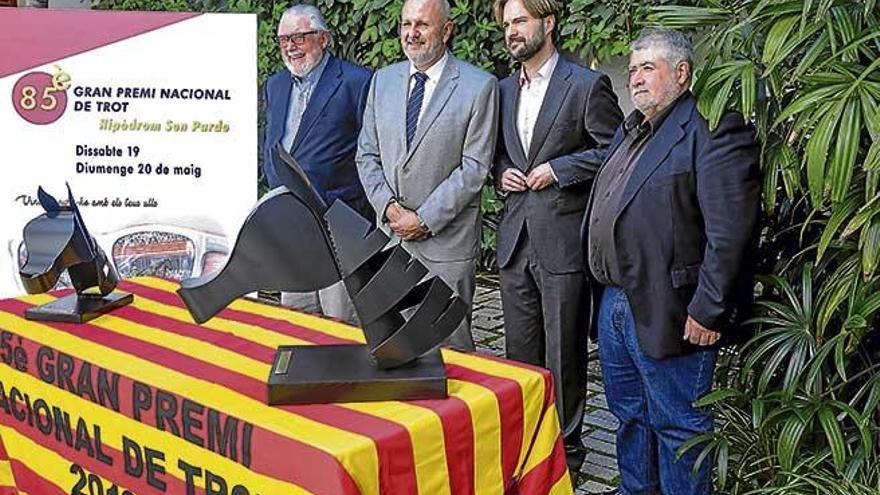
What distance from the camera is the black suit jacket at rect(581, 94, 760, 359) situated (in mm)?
2436

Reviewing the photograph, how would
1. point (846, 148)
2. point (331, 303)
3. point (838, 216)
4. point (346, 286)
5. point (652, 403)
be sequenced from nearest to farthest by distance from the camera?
point (346, 286) → point (846, 148) → point (838, 216) → point (652, 403) → point (331, 303)

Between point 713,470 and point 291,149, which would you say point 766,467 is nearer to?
point 713,470

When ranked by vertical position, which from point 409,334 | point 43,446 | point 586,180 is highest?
point 586,180

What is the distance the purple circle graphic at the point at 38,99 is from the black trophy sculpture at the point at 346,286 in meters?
1.49

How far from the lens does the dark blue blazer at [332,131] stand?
350 cm

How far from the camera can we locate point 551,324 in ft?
10.3

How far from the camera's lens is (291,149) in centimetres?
352

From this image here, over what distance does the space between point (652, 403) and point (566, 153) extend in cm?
87

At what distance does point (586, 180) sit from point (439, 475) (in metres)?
1.47

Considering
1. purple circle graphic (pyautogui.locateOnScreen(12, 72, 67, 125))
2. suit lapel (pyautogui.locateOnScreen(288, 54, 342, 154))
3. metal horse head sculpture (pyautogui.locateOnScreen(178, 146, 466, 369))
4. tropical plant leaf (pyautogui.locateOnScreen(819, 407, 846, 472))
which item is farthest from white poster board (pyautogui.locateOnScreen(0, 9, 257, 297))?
tropical plant leaf (pyautogui.locateOnScreen(819, 407, 846, 472))

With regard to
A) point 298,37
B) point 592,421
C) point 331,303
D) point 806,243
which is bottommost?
point 592,421

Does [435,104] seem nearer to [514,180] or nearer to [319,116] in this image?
[514,180]

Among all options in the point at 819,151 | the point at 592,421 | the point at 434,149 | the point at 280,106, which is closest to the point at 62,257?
the point at 434,149

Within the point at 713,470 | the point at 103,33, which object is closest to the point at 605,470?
the point at 713,470
